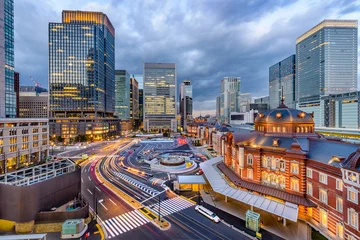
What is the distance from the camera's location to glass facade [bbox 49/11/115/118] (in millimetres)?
134625

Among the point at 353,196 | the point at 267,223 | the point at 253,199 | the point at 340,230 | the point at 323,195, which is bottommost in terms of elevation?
the point at 267,223

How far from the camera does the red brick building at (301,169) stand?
76.5 feet

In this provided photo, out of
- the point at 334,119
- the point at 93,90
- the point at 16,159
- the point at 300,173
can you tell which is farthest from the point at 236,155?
the point at 334,119

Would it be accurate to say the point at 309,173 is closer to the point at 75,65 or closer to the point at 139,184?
the point at 139,184

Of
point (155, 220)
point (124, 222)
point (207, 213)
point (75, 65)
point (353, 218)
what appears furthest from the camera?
point (75, 65)

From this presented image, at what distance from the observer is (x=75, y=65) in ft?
452

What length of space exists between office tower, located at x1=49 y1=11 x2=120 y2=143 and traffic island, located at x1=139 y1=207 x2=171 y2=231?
119756 millimetres

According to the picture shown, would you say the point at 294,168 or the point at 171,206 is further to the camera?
the point at 171,206

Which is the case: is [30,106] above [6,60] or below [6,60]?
below

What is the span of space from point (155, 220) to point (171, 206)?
6031 mm

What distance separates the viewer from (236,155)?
45.2 metres

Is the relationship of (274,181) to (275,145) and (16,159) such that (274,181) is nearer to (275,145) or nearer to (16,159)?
(275,145)

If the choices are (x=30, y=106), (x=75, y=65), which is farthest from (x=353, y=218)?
(x=30, y=106)

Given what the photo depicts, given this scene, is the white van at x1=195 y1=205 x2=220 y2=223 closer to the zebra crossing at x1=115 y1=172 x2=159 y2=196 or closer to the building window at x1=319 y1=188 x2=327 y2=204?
the zebra crossing at x1=115 y1=172 x2=159 y2=196
